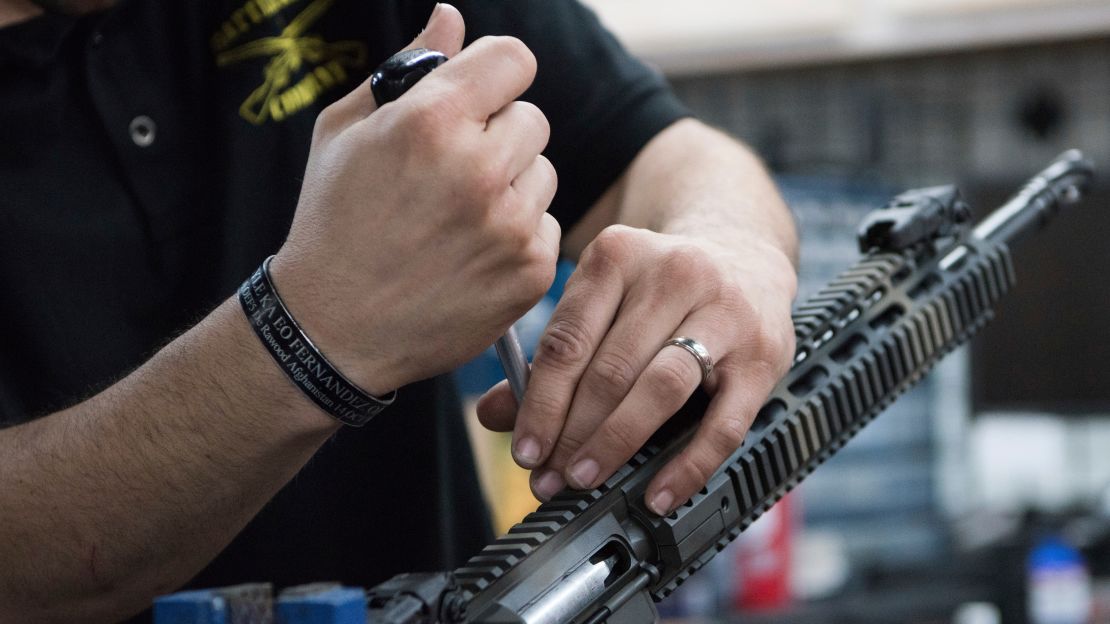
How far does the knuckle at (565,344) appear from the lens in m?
0.59

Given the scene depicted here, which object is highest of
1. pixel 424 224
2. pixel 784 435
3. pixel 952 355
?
pixel 424 224

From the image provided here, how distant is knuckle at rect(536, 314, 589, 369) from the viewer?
0.59 m

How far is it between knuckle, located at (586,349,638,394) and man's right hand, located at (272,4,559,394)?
68 mm

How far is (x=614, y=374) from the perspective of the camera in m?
0.58

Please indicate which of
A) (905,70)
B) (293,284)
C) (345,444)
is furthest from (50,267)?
(905,70)

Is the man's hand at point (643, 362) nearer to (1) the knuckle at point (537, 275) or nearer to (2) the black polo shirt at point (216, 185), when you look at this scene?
(1) the knuckle at point (537, 275)

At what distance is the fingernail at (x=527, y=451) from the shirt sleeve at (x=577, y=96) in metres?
0.34

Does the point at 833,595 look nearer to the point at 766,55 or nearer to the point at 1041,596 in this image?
the point at 1041,596

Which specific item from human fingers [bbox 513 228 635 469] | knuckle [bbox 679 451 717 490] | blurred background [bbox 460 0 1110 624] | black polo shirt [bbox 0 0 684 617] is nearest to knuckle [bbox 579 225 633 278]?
human fingers [bbox 513 228 635 469]

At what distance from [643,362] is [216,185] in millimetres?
383

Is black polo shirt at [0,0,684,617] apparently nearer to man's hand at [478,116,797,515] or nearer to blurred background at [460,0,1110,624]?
man's hand at [478,116,797,515]

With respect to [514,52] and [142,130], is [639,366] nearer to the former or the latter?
[514,52]

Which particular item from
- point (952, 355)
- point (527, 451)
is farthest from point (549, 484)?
point (952, 355)

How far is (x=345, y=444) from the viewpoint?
828mm
